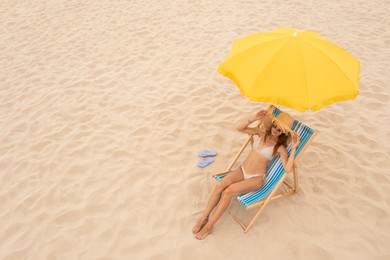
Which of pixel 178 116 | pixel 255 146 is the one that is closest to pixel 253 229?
pixel 255 146

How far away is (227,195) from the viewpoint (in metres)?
3.37

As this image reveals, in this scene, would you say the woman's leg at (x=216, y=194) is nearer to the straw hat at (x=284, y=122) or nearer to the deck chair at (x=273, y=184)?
the deck chair at (x=273, y=184)

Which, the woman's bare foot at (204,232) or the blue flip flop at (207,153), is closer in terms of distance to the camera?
the woman's bare foot at (204,232)

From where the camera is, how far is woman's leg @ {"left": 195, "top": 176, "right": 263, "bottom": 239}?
3.34 metres

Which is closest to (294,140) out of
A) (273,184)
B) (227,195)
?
(273,184)

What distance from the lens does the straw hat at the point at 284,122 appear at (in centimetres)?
335

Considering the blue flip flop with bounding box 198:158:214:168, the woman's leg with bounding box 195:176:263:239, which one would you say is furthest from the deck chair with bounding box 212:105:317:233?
the blue flip flop with bounding box 198:158:214:168

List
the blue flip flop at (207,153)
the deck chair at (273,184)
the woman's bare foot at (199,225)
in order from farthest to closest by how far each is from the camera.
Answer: the blue flip flop at (207,153), the woman's bare foot at (199,225), the deck chair at (273,184)

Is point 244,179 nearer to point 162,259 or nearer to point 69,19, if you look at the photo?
point 162,259

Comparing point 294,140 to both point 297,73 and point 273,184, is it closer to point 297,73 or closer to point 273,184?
point 273,184

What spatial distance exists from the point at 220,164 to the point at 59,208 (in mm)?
2053

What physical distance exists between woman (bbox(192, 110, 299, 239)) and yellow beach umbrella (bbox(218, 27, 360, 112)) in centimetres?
52

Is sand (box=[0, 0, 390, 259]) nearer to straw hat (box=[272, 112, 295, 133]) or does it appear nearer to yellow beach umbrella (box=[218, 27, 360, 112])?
straw hat (box=[272, 112, 295, 133])

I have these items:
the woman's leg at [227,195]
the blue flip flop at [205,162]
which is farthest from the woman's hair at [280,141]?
the blue flip flop at [205,162]
